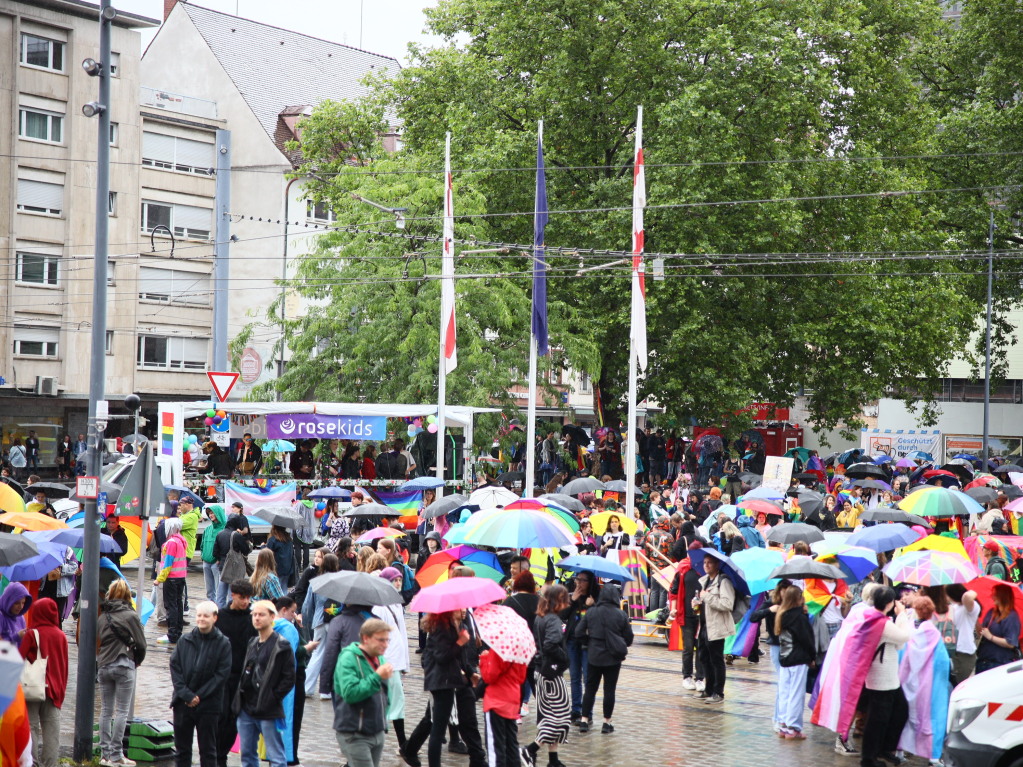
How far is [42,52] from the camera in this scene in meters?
47.4

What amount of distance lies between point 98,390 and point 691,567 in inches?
281

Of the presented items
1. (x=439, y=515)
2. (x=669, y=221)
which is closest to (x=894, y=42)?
(x=669, y=221)

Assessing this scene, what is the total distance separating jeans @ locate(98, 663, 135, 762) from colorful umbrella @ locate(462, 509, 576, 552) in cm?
464

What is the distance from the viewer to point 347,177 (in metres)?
35.4

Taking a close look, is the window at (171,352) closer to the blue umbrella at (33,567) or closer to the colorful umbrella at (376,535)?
the colorful umbrella at (376,535)

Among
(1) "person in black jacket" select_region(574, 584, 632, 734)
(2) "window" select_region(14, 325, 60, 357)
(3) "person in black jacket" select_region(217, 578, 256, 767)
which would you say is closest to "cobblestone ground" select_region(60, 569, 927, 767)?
(1) "person in black jacket" select_region(574, 584, 632, 734)

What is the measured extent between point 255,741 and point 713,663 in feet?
19.9

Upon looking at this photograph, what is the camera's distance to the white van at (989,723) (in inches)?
382

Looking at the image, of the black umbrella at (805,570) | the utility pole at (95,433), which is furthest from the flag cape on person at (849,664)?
the utility pole at (95,433)

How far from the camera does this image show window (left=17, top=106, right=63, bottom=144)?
1853 inches

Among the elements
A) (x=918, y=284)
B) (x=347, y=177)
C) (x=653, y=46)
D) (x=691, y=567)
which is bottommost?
(x=691, y=567)

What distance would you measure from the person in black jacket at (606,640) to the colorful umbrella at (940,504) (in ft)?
32.1

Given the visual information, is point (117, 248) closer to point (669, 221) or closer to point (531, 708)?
point (669, 221)

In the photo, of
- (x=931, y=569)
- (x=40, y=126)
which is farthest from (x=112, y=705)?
(x=40, y=126)
